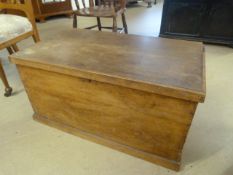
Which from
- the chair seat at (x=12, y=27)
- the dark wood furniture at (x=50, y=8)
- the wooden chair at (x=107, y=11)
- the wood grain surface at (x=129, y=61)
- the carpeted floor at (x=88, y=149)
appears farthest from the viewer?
the dark wood furniture at (x=50, y=8)

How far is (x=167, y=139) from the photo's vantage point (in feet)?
2.70

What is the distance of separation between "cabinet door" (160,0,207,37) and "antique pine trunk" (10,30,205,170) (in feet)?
4.12

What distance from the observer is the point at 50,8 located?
3025 mm

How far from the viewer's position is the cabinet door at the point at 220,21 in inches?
74.7

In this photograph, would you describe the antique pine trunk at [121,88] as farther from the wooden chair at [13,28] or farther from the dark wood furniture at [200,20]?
the dark wood furniture at [200,20]

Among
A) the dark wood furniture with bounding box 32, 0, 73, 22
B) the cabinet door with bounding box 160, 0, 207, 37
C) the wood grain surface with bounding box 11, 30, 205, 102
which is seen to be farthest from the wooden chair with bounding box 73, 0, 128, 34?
the dark wood furniture with bounding box 32, 0, 73, 22

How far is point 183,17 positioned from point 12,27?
5.62ft

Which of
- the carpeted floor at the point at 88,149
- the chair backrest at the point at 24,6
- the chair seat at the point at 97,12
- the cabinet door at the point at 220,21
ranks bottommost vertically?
the carpeted floor at the point at 88,149

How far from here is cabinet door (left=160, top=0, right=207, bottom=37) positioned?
1989 mm

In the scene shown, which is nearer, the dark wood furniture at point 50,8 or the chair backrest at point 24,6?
the chair backrest at point 24,6

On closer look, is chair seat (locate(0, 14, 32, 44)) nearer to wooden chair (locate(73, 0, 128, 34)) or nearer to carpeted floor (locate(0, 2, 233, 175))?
carpeted floor (locate(0, 2, 233, 175))

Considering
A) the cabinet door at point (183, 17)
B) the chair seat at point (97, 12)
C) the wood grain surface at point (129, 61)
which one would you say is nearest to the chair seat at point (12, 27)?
the wood grain surface at point (129, 61)

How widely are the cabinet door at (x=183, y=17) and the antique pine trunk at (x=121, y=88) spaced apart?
126cm

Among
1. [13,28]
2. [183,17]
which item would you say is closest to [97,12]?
[13,28]
